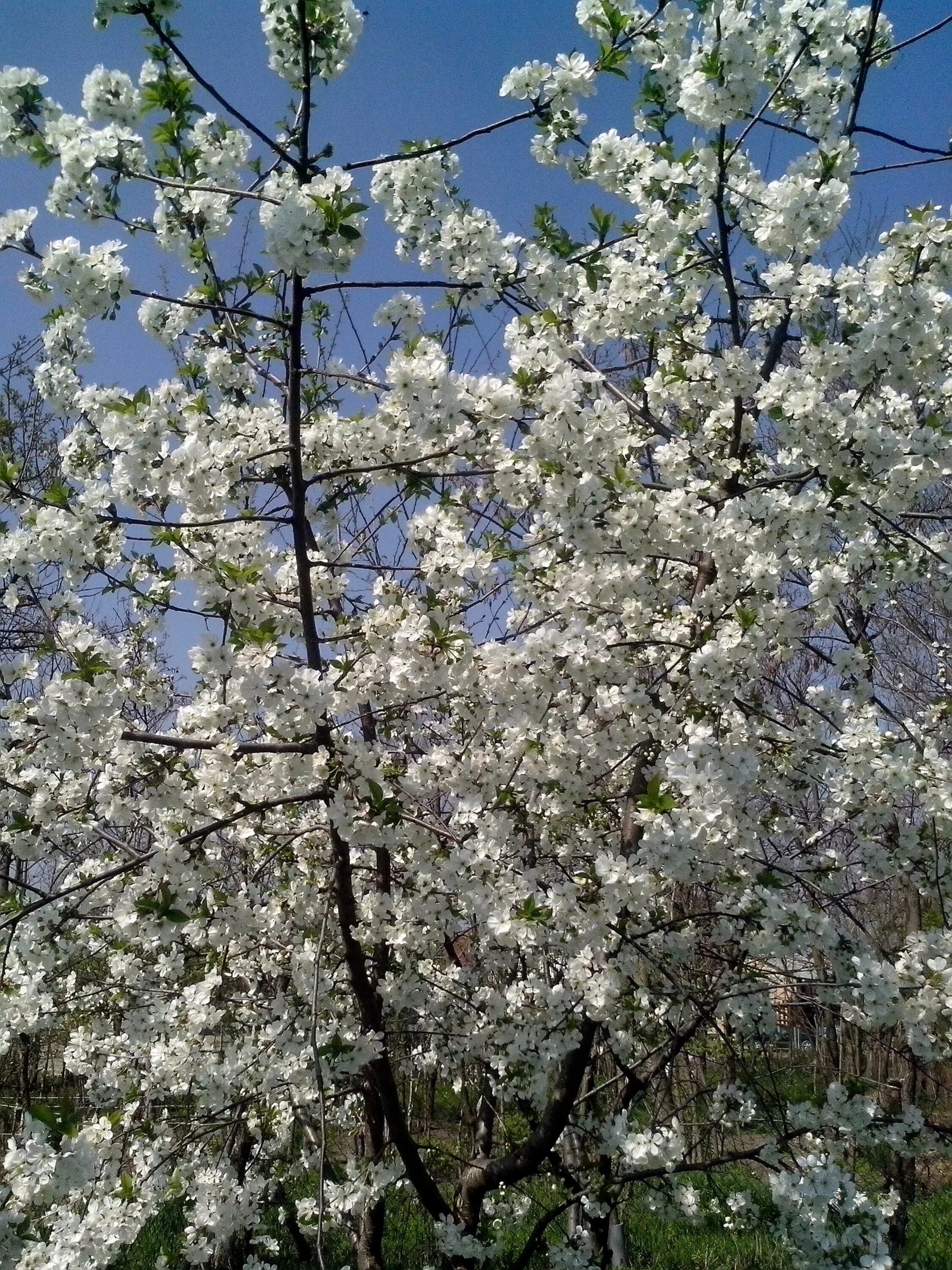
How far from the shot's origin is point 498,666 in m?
3.02

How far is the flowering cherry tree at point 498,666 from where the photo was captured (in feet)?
8.98

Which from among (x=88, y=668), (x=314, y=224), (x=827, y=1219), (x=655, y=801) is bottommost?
(x=827, y=1219)

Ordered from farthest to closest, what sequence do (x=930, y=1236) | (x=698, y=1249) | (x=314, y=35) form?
(x=930, y=1236) < (x=698, y=1249) < (x=314, y=35)

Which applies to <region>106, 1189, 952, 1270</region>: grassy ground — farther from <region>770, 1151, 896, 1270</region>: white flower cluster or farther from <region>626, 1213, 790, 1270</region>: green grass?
<region>770, 1151, 896, 1270</region>: white flower cluster

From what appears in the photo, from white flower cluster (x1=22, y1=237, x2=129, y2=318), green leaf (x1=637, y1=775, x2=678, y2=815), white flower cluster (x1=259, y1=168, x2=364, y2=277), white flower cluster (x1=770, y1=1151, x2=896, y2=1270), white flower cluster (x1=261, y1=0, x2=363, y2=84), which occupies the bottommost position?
white flower cluster (x1=770, y1=1151, x2=896, y2=1270)

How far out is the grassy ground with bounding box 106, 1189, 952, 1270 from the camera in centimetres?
501

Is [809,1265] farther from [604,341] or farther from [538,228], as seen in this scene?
[538,228]

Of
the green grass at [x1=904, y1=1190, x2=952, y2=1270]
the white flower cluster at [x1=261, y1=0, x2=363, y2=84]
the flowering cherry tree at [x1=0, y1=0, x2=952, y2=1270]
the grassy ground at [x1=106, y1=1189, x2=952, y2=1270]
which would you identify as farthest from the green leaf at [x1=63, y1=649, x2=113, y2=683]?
the green grass at [x1=904, y1=1190, x2=952, y2=1270]

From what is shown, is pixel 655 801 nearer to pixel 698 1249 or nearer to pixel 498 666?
pixel 498 666

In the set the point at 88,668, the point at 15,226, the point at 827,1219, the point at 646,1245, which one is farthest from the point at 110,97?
the point at 646,1245

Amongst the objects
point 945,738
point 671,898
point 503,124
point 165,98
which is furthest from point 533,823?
point 165,98

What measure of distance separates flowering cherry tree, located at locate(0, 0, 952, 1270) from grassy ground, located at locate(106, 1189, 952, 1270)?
50.1 inches

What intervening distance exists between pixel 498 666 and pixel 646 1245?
4.47m

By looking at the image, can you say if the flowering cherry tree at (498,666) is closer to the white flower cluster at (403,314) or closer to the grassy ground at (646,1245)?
the white flower cluster at (403,314)
